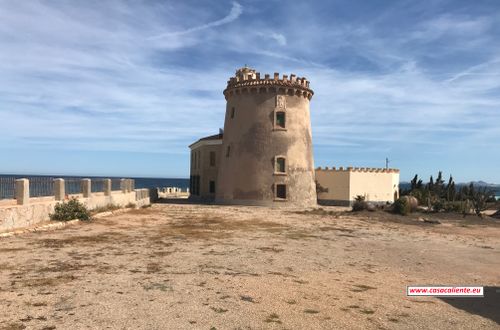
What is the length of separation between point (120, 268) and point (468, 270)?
9.35m

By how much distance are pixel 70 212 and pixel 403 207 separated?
68.3 ft

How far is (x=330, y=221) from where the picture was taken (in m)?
24.4

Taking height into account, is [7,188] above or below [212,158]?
below

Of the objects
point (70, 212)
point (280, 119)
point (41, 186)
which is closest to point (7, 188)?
point (41, 186)

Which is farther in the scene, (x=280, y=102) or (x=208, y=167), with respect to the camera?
(x=208, y=167)

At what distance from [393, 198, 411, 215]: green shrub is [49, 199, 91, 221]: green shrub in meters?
19.8

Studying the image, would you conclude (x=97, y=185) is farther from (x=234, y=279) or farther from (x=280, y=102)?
(x=234, y=279)

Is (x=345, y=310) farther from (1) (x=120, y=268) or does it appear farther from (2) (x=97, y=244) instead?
(2) (x=97, y=244)

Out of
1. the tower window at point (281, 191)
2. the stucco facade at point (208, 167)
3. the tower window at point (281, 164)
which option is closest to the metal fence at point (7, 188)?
the tower window at point (281, 191)

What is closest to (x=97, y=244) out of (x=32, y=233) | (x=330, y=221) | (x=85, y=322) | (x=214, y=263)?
(x=32, y=233)

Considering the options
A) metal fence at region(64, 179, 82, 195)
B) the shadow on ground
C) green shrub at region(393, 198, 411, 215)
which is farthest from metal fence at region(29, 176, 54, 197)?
green shrub at region(393, 198, 411, 215)

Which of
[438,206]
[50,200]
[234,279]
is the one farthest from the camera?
[438,206]

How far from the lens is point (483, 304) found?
828cm

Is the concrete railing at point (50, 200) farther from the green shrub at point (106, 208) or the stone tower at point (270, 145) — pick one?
the stone tower at point (270, 145)
